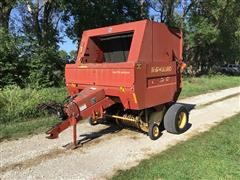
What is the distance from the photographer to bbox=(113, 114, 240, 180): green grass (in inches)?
236

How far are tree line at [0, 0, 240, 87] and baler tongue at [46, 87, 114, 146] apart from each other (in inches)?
321

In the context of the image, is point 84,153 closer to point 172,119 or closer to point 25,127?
point 172,119

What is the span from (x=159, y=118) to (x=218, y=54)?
126 feet

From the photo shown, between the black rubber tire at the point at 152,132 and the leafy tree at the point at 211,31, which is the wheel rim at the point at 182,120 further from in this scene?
the leafy tree at the point at 211,31

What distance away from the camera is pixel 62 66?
18.1 m

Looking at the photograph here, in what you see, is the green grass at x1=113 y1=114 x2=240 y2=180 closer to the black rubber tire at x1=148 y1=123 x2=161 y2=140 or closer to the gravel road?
the gravel road

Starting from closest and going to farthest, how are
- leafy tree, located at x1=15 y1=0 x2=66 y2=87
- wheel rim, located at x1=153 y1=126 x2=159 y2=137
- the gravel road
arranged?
the gravel road, wheel rim, located at x1=153 y1=126 x2=159 y2=137, leafy tree, located at x1=15 y1=0 x2=66 y2=87

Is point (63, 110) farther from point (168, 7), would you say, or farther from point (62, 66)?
point (168, 7)

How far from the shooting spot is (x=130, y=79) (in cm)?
729

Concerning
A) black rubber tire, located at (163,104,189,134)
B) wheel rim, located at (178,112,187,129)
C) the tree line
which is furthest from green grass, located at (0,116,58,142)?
the tree line

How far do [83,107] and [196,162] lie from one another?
2507mm

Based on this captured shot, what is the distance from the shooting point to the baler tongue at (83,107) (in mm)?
7195

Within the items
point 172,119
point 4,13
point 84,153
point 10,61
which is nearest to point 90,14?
point 4,13

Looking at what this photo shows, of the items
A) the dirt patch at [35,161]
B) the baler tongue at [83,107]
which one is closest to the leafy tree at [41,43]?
the baler tongue at [83,107]
